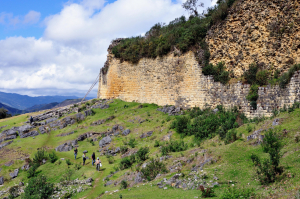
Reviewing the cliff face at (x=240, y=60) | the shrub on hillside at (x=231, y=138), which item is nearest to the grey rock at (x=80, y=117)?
the cliff face at (x=240, y=60)

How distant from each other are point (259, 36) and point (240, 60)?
229cm

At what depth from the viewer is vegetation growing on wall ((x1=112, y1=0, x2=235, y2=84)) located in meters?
19.8

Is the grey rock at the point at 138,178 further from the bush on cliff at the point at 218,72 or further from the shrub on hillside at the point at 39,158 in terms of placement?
the bush on cliff at the point at 218,72

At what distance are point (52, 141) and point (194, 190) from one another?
1807cm

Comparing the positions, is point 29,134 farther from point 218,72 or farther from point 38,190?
point 218,72

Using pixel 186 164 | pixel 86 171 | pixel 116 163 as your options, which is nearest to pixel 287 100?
pixel 186 164

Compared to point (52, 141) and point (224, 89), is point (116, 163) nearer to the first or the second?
point (52, 141)

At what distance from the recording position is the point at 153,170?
11898mm

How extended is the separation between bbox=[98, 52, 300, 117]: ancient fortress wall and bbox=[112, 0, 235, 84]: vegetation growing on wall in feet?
2.47

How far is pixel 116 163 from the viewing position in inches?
650

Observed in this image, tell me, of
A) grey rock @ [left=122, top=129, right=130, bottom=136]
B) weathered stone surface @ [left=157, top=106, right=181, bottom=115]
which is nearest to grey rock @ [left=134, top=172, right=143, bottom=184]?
grey rock @ [left=122, top=129, right=130, bottom=136]

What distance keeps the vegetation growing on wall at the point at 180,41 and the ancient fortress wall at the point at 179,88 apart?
2.47 feet

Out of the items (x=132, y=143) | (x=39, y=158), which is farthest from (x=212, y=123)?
(x=39, y=158)

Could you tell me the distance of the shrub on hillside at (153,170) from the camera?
38.3 ft
